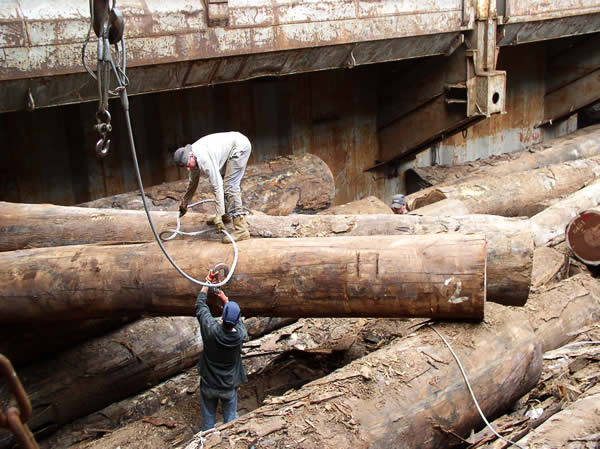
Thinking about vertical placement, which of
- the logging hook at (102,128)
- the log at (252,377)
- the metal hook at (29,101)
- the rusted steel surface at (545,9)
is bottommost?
the log at (252,377)

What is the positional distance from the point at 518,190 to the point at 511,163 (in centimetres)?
181

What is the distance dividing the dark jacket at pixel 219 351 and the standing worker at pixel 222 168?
675 millimetres

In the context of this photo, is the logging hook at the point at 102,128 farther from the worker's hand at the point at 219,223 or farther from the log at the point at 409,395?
the log at the point at 409,395

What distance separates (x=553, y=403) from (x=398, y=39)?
5570 mm

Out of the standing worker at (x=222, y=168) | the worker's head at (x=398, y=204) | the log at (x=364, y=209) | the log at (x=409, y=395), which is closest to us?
the log at (x=409, y=395)

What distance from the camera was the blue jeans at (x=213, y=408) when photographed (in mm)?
5449

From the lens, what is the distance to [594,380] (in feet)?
18.2

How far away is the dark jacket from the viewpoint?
4977 millimetres

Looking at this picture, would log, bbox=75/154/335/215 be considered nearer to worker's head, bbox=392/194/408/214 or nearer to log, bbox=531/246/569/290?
worker's head, bbox=392/194/408/214

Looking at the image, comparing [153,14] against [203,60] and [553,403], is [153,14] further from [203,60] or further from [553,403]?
[553,403]

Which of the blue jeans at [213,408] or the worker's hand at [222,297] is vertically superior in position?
the worker's hand at [222,297]

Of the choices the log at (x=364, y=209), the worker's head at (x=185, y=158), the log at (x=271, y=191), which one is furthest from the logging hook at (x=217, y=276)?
the log at (x=364, y=209)

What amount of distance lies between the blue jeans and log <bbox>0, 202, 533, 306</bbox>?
133 centimetres

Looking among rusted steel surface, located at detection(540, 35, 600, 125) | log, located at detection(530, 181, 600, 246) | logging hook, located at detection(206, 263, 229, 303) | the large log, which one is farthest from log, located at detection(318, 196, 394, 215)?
rusted steel surface, located at detection(540, 35, 600, 125)
